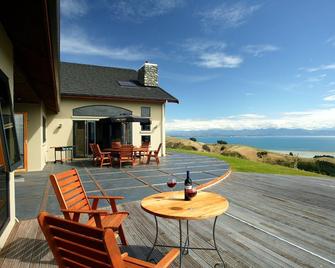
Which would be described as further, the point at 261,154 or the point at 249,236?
the point at 261,154

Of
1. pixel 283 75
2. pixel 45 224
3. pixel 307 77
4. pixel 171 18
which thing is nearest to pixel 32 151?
pixel 45 224

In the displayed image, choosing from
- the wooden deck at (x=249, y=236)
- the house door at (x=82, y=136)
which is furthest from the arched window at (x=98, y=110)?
the wooden deck at (x=249, y=236)

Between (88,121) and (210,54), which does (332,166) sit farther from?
(88,121)

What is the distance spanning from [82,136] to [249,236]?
479 inches

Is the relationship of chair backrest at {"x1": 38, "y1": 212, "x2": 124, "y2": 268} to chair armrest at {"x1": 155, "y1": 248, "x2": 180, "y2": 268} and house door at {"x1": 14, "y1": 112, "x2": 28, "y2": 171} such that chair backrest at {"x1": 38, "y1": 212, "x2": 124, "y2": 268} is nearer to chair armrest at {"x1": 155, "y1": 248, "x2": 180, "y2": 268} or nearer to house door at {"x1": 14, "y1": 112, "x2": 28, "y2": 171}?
chair armrest at {"x1": 155, "y1": 248, "x2": 180, "y2": 268}

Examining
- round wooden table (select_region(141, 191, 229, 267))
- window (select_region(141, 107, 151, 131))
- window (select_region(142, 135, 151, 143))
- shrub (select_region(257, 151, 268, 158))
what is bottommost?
shrub (select_region(257, 151, 268, 158))

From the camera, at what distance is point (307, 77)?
24.1 meters

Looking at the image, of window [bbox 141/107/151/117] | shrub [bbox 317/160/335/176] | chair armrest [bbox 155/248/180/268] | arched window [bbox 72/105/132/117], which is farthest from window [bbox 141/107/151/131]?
chair armrest [bbox 155/248/180/268]

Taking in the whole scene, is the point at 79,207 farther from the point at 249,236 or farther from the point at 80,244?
the point at 249,236

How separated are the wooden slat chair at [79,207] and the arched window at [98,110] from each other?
1090 centimetres

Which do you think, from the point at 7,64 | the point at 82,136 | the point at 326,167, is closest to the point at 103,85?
the point at 82,136

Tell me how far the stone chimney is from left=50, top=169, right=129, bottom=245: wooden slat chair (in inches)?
571

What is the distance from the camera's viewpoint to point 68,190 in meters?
3.18

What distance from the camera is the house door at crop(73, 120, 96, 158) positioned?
1375 cm
